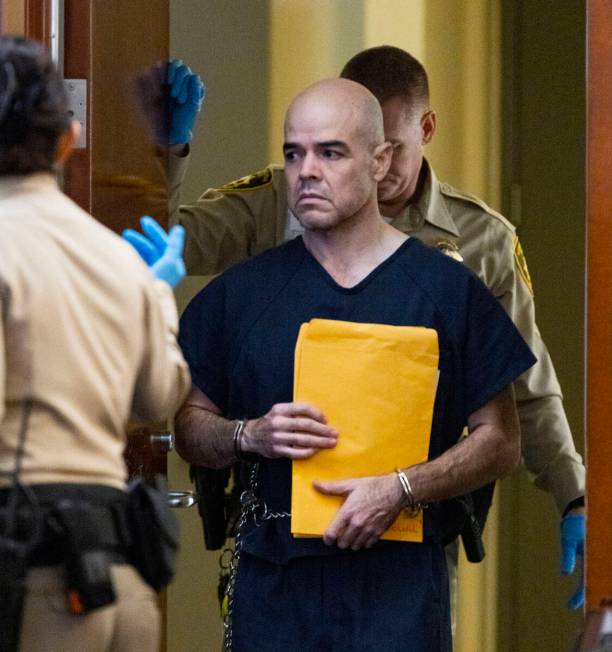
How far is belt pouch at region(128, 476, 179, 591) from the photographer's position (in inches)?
61.0

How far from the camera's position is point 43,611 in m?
1.48

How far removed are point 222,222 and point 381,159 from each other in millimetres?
616

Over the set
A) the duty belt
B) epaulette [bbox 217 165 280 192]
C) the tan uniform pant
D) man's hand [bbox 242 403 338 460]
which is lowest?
the tan uniform pant

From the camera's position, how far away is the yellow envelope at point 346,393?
7.42 feet

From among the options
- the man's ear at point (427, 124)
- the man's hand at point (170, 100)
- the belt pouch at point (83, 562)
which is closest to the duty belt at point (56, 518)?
the belt pouch at point (83, 562)

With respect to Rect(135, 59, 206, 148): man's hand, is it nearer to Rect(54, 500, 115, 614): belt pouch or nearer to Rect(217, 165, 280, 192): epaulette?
Rect(217, 165, 280, 192): epaulette

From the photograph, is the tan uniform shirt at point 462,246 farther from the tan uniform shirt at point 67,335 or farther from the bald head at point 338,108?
the tan uniform shirt at point 67,335

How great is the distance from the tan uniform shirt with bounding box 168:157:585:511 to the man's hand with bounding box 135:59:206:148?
7 cm

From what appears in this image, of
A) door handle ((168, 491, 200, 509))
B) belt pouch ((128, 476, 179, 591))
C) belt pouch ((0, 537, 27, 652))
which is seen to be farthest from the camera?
door handle ((168, 491, 200, 509))

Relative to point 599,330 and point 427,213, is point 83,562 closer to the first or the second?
point 599,330

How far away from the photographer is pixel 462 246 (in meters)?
3.02

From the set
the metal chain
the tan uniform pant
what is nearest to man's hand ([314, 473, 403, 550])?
the metal chain

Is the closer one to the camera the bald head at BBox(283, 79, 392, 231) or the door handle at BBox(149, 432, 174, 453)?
the bald head at BBox(283, 79, 392, 231)

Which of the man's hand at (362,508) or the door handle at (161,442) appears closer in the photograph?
the man's hand at (362,508)
